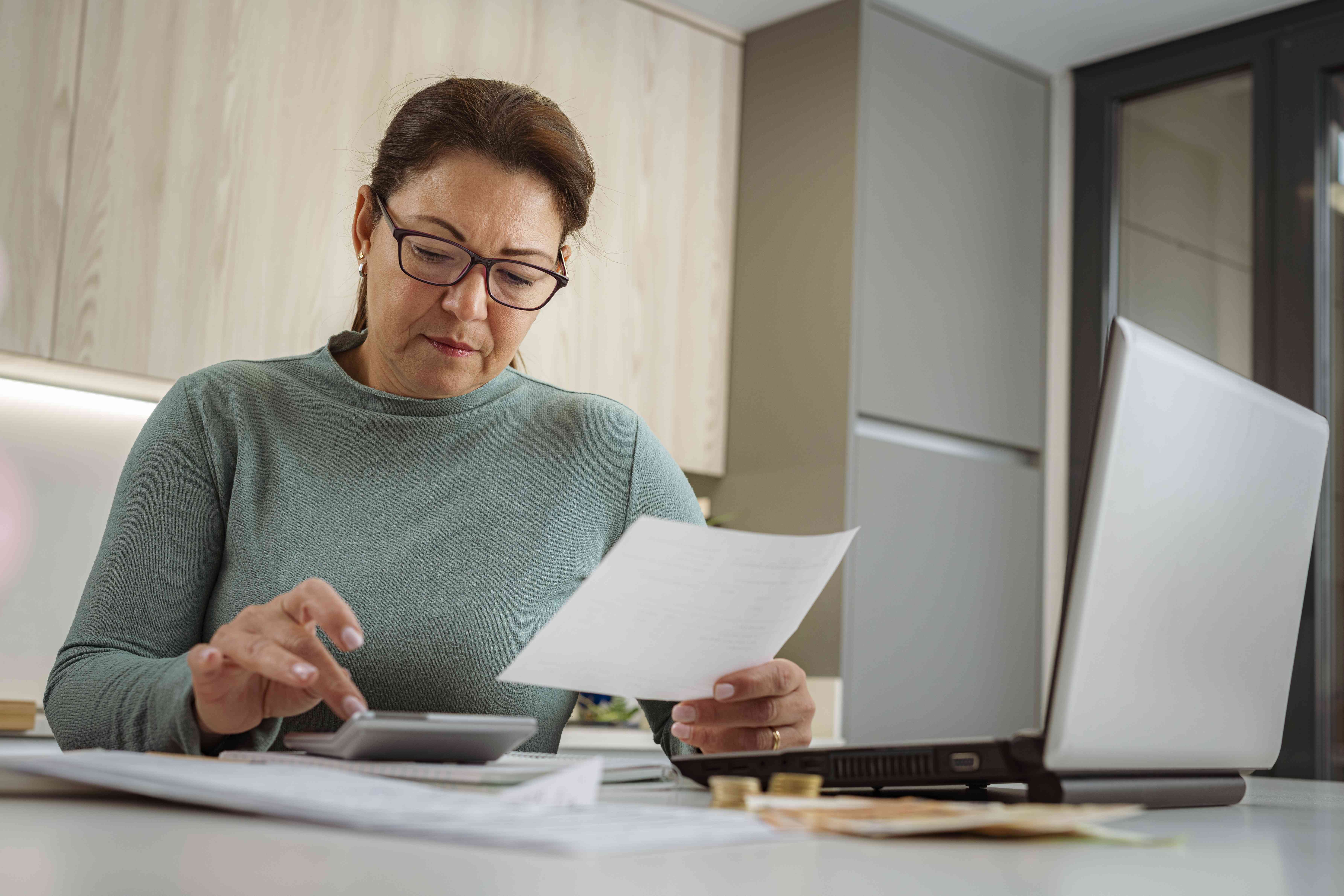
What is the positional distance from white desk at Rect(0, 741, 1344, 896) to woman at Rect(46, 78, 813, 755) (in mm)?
424

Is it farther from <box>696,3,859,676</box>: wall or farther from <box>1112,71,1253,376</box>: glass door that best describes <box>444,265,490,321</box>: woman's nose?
<box>1112,71,1253,376</box>: glass door

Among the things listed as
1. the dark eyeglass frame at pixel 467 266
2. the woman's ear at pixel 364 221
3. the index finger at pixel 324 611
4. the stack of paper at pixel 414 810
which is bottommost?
the stack of paper at pixel 414 810

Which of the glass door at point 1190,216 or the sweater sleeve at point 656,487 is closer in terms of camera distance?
the sweater sleeve at point 656,487

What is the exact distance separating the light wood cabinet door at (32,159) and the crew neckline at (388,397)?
99 centimetres

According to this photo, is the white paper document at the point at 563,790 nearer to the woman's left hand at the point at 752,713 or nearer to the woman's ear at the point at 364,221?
the woman's left hand at the point at 752,713

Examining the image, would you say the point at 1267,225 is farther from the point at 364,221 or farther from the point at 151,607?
the point at 151,607

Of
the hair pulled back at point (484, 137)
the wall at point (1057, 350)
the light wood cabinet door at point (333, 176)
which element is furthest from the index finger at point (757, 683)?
the wall at point (1057, 350)

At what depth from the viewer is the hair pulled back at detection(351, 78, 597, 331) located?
1.26m

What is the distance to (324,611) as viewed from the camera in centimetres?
77

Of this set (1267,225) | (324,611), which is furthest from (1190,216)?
(324,611)

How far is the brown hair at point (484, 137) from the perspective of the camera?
126 centimetres

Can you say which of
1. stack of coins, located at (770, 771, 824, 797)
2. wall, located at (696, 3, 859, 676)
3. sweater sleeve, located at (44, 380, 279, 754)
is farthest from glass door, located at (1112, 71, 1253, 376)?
stack of coins, located at (770, 771, 824, 797)

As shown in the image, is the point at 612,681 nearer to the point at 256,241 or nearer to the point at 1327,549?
the point at 256,241

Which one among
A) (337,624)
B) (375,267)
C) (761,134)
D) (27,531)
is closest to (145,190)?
(27,531)
